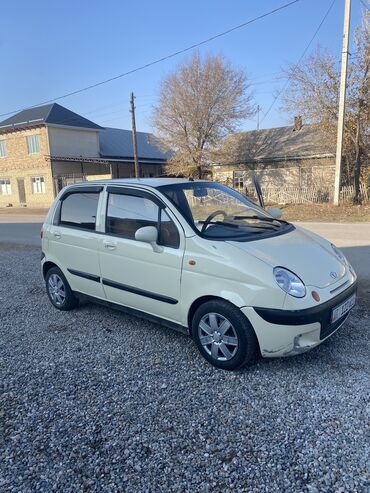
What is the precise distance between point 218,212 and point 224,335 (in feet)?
4.71

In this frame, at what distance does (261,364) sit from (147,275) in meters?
1.43

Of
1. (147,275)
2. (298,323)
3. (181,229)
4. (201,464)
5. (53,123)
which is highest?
(53,123)

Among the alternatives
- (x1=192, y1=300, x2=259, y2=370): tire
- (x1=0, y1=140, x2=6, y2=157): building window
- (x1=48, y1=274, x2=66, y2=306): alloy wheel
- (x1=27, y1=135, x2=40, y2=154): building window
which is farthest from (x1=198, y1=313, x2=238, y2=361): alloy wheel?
(x1=0, y1=140, x2=6, y2=157): building window

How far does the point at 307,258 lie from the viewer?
3.32 metres

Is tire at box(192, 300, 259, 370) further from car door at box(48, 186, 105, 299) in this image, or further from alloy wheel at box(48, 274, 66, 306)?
alloy wheel at box(48, 274, 66, 306)

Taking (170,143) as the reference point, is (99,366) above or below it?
below

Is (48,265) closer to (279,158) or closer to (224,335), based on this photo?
(224,335)

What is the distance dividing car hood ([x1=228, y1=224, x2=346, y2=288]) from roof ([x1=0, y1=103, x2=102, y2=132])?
94.8 feet

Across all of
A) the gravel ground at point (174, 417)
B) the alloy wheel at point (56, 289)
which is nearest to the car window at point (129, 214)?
the gravel ground at point (174, 417)

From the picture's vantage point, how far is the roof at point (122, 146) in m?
33.8

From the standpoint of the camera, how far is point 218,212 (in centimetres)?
405

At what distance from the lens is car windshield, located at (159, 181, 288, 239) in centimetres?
361

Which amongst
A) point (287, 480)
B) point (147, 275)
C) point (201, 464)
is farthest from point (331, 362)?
point (147, 275)

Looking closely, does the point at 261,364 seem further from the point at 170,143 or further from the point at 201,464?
the point at 170,143
